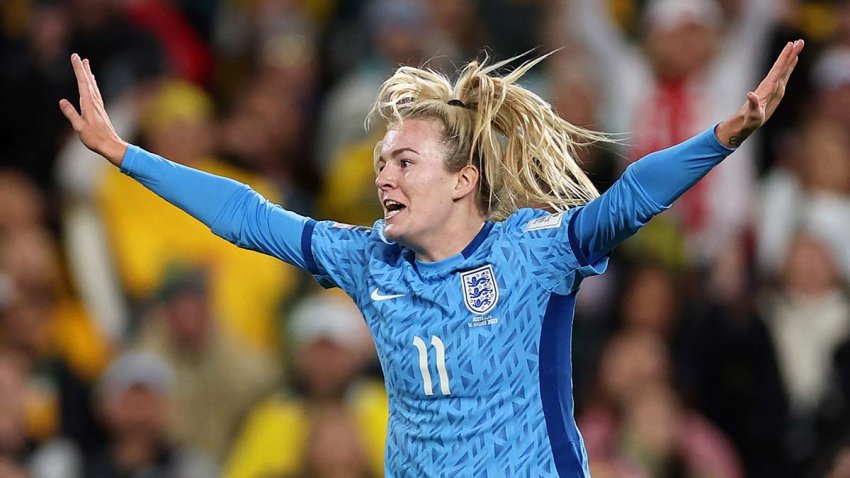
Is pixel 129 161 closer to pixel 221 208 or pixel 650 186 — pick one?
pixel 221 208

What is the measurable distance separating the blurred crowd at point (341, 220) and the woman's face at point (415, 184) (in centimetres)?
264

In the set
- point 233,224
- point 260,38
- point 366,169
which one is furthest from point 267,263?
point 233,224

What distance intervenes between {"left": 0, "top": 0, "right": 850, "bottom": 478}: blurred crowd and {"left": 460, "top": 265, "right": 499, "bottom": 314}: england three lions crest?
104 inches

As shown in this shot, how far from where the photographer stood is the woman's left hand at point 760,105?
3.91m

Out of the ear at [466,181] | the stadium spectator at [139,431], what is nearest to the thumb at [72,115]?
the ear at [466,181]

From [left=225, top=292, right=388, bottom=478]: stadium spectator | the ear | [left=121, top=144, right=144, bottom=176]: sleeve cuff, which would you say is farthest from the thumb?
[left=225, top=292, right=388, bottom=478]: stadium spectator

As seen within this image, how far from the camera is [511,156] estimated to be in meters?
4.59

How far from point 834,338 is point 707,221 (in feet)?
3.33

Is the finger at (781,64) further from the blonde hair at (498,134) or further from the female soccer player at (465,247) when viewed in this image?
the blonde hair at (498,134)

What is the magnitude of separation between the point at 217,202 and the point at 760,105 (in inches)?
64.0

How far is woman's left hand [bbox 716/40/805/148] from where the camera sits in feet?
12.8

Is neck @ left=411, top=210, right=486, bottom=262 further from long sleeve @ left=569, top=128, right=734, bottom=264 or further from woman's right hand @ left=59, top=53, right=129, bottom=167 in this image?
woman's right hand @ left=59, top=53, right=129, bottom=167

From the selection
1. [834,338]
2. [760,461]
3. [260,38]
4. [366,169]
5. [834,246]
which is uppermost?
[260,38]

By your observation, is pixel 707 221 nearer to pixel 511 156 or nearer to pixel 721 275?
pixel 721 275
